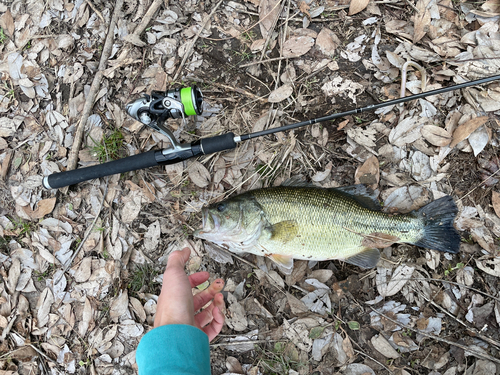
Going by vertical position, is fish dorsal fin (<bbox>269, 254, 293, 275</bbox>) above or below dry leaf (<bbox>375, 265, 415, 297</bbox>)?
above

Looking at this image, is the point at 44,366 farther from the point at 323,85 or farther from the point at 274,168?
the point at 323,85

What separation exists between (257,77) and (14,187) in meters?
3.30

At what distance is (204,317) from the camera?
3.27m

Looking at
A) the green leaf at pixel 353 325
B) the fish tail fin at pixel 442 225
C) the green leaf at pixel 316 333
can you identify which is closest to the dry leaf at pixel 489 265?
the fish tail fin at pixel 442 225

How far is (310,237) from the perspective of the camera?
126 inches

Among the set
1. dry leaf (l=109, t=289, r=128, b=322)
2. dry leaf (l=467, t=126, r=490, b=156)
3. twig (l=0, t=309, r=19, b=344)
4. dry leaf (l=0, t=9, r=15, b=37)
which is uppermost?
dry leaf (l=0, t=9, r=15, b=37)

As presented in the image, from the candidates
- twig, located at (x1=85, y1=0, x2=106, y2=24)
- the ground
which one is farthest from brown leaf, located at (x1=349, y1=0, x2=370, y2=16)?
twig, located at (x1=85, y1=0, x2=106, y2=24)

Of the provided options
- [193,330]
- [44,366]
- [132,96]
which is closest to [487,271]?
[193,330]

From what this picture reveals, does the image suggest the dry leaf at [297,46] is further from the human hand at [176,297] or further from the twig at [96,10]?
the human hand at [176,297]

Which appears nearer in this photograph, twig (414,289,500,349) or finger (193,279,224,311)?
finger (193,279,224,311)

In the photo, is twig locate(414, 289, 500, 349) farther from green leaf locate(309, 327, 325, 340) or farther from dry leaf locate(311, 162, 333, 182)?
dry leaf locate(311, 162, 333, 182)

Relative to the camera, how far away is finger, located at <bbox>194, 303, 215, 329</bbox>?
3256 mm

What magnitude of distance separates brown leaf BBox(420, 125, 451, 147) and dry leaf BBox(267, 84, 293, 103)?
1.58 m

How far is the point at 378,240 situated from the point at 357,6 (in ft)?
8.89
